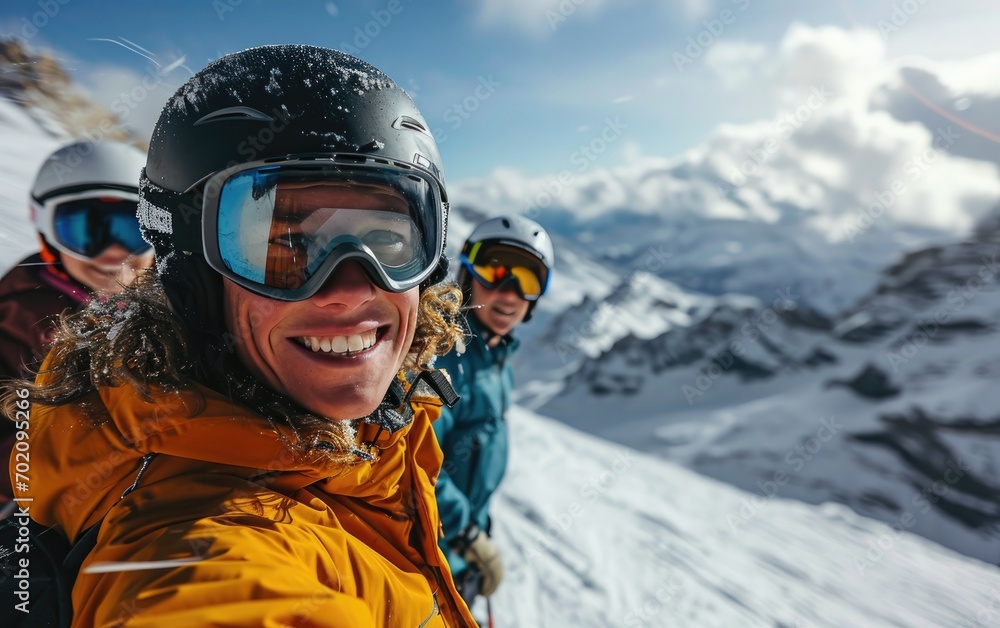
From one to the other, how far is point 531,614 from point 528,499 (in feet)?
7.97

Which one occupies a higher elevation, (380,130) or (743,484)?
(380,130)

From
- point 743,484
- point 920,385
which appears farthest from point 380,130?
point 920,385

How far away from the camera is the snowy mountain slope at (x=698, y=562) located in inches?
198

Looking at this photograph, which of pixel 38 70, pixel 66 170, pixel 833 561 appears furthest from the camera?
pixel 833 561

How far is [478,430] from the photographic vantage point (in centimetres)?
315

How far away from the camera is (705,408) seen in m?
43.0

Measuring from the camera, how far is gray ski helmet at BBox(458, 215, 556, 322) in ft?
13.4

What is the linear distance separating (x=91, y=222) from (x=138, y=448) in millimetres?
3162

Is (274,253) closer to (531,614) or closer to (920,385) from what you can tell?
(531,614)

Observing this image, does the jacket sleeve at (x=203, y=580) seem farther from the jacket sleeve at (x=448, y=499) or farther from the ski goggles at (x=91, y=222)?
the ski goggles at (x=91, y=222)

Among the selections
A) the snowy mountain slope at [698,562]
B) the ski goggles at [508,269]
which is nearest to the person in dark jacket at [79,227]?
the ski goggles at [508,269]

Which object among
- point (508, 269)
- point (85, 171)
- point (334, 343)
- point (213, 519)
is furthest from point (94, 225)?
point (213, 519)

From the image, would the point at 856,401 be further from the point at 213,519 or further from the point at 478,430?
the point at 213,519

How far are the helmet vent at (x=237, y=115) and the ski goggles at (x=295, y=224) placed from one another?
144 millimetres
